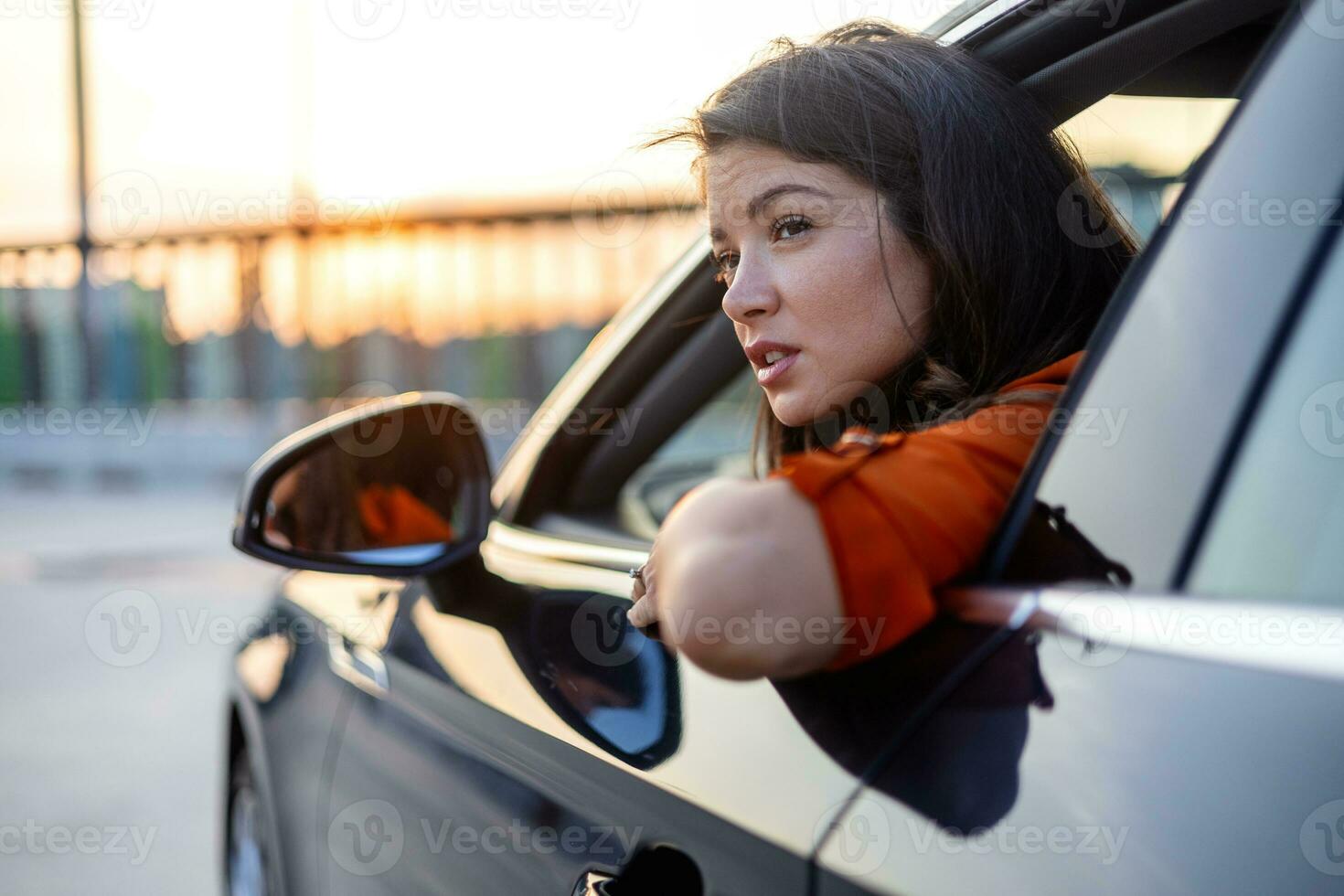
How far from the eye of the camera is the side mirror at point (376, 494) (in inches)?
78.9

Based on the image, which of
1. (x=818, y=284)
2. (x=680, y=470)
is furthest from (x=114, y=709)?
(x=818, y=284)

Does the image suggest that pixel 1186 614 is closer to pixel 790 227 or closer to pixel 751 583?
pixel 751 583

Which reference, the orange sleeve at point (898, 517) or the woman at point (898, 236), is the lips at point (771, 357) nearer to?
the woman at point (898, 236)

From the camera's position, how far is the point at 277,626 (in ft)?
9.04

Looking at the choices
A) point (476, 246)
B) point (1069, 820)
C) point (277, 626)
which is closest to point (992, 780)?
point (1069, 820)

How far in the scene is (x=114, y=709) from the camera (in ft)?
19.6

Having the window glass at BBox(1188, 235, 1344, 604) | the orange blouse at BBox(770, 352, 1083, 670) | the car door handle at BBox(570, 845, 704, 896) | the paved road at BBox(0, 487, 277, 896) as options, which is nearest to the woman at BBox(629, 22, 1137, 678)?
the orange blouse at BBox(770, 352, 1083, 670)

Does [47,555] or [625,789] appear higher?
[625,789]

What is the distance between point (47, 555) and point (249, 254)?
372 inches

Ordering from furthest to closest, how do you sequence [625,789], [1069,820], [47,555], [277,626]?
1. [47,555]
2. [277,626]
3. [625,789]
4. [1069,820]

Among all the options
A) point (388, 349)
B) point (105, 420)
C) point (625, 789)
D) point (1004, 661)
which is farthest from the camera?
point (105, 420)

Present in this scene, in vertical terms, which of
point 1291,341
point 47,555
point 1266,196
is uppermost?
point 1266,196

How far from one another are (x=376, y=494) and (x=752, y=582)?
4.14 ft

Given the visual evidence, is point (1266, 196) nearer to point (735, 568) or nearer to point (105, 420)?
point (735, 568)
